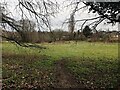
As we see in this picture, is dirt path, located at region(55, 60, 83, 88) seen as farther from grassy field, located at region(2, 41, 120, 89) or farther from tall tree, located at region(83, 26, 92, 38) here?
tall tree, located at region(83, 26, 92, 38)

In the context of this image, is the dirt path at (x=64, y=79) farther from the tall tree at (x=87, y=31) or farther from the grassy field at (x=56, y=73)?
the tall tree at (x=87, y=31)

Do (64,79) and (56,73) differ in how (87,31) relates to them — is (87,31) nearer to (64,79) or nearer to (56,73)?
(64,79)

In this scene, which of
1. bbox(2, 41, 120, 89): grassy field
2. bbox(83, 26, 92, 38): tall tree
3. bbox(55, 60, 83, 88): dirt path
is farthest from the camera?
bbox(83, 26, 92, 38): tall tree

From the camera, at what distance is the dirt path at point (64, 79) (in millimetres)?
13742

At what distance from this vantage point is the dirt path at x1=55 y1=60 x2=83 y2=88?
13742 mm

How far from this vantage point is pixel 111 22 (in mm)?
14234

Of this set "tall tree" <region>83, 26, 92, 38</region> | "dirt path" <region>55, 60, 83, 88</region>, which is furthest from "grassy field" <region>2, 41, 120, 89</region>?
"tall tree" <region>83, 26, 92, 38</region>

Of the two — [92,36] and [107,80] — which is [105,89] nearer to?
[107,80]

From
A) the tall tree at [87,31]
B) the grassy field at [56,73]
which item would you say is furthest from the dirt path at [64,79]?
A: the tall tree at [87,31]

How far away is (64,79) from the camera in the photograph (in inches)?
577

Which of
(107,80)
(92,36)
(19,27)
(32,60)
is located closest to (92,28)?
(92,36)

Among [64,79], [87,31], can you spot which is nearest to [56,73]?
[64,79]

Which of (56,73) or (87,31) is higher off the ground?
(87,31)

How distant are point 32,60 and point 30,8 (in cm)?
762
